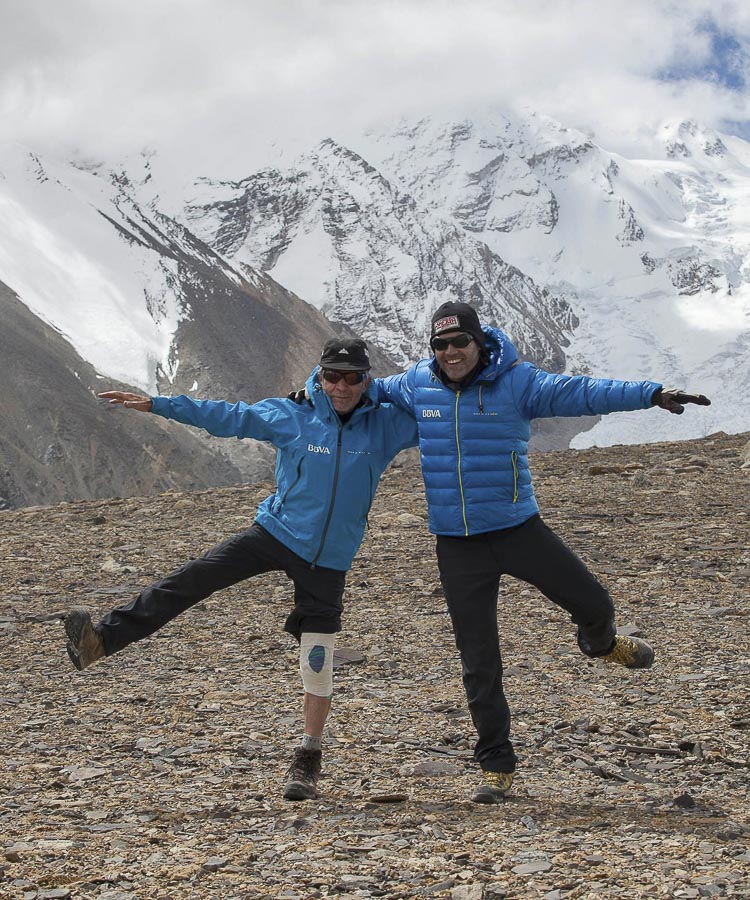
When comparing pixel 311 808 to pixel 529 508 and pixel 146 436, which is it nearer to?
pixel 529 508

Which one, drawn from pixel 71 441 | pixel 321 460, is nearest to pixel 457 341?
pixel 321 460

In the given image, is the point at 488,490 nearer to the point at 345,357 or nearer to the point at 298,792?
the point at 345,357

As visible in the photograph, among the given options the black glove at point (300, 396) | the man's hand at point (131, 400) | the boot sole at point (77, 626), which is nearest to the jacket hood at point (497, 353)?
the black glove at point (300, 396)

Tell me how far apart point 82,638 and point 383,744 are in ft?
5.00

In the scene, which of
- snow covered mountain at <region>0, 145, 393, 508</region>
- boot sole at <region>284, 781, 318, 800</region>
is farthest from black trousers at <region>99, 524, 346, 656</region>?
snow covered mountain at <region>0, 145, 393, 508</region>

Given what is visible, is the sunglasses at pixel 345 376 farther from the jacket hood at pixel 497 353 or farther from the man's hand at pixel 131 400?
the man's hand at pixel 131 400

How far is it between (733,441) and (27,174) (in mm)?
147149

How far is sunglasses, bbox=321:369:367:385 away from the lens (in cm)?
560

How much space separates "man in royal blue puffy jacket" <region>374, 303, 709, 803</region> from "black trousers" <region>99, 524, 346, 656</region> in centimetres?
62

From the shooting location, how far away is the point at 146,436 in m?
85.7

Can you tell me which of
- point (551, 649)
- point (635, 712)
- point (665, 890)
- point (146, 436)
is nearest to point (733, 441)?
point (551, 649)

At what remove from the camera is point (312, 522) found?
5551 mm

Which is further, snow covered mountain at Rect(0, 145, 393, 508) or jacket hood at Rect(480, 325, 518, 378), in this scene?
snow covered mountain at Rect(0, 145, 393, 508)

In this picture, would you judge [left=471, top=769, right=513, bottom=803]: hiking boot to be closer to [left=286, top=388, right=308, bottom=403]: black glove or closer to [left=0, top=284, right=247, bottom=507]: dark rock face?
[left=286, top=388, right=308, bottom=403]: black glove
